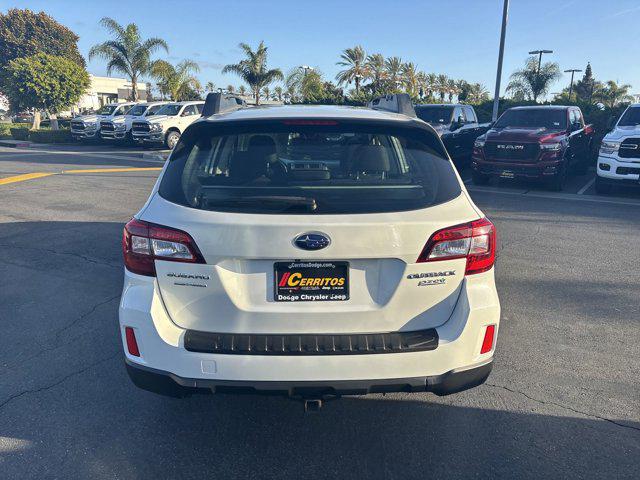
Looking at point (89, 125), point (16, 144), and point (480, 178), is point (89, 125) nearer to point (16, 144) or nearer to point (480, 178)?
point (16, 144)

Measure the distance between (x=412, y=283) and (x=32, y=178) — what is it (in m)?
13.9

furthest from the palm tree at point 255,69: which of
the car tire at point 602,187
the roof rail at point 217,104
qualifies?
the roof rail at point 217,104

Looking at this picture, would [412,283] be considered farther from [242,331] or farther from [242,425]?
[242,425]

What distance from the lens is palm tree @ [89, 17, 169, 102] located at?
3188 cm

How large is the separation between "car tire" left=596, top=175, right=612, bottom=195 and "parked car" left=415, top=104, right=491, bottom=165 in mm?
3997

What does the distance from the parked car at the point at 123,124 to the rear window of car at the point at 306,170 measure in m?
22.8

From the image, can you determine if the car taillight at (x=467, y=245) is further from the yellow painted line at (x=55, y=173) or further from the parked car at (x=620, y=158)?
the yellow painted line at (x=55, y=173)

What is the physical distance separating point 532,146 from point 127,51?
2833cm

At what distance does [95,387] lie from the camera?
11.3 ft

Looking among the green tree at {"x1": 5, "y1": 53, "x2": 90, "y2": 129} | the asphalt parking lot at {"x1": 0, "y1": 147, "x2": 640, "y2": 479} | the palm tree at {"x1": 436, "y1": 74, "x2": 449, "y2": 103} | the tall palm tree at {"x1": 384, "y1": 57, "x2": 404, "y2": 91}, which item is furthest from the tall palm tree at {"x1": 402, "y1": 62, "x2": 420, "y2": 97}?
the asphalt parking lot at {"x1": 0, "y1": 147, "x2": 640, "y2": 479}

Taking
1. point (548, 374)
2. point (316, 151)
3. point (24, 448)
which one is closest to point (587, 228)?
point (548, 374)

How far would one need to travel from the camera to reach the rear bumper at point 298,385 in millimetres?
2416

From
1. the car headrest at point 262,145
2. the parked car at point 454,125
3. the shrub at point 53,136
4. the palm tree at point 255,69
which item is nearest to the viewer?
the car headrest at point 262,145

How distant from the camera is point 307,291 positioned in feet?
8.09
